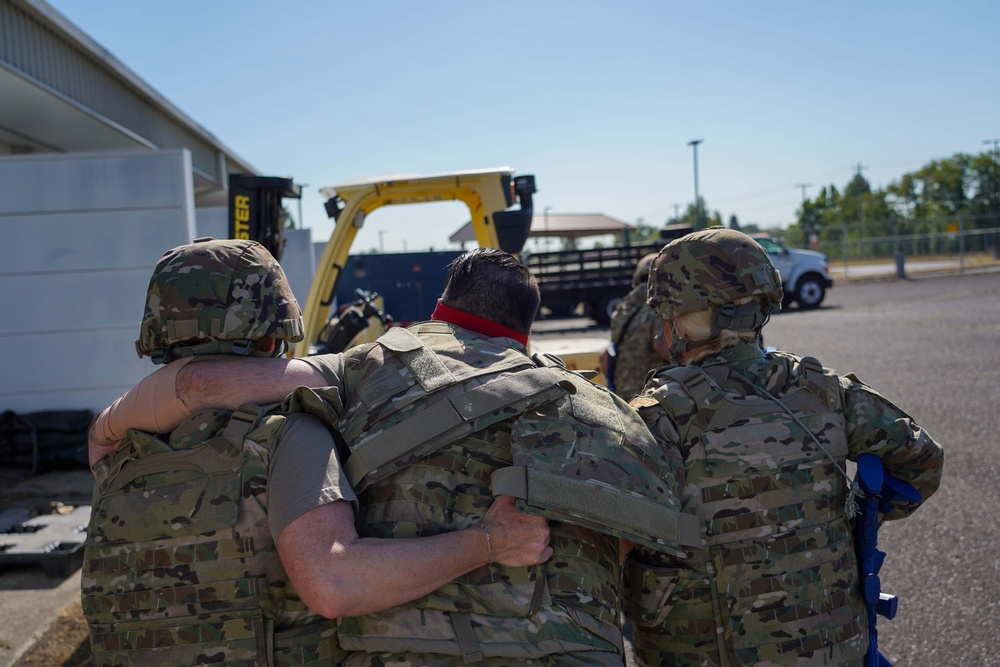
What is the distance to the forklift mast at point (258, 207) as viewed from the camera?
512cm

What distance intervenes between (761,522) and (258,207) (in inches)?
166

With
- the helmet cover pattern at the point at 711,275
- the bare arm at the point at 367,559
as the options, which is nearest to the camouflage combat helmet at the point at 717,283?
the helmet cover pattern at the point at 711,275

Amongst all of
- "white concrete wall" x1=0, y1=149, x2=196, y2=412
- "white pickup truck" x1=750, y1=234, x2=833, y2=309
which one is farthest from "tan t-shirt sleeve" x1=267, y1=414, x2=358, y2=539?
"white pickup truck" x1=750, y1=234, x2=833, y2=309

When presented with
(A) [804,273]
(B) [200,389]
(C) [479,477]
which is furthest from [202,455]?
(A) [804,273]

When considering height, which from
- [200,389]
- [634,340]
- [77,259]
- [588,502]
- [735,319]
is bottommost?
[588,502]

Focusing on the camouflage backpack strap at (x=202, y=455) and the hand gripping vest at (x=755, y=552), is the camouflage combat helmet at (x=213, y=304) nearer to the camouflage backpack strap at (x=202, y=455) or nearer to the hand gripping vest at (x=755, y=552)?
the camouflage backpack strap at (x=202, y=455)

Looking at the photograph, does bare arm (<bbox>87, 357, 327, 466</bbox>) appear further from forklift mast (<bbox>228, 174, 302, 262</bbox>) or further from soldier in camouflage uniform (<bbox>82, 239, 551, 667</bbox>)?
forklift mast (<bbox>228, 174, 302, 262</bbox>)

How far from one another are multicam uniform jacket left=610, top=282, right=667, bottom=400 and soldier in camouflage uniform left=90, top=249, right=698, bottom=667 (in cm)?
281

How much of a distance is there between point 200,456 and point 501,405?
2.40 feet

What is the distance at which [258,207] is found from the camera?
206 inches

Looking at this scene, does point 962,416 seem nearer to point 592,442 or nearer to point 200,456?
point 592,442

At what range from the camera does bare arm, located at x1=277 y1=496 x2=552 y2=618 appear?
159cm

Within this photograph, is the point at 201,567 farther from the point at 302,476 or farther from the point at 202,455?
the point at 302,476

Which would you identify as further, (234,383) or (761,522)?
(761,522)
